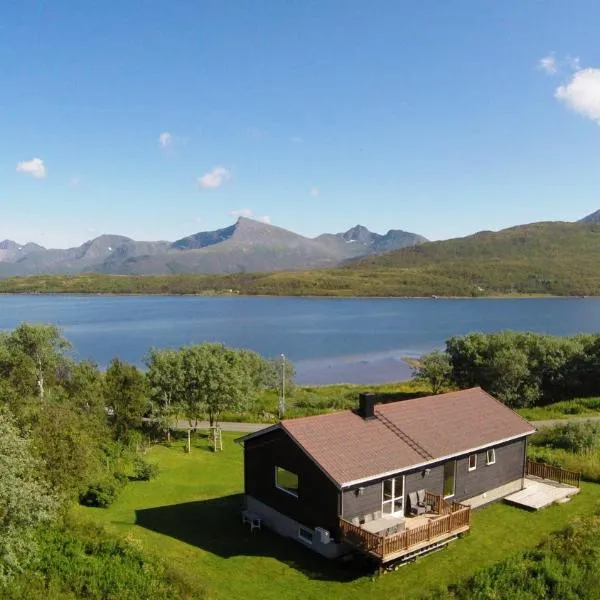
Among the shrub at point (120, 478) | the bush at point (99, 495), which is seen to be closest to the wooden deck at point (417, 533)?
the bush at point (99, 495)

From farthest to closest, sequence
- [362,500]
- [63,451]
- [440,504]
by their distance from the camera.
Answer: [63,451], [440,504], [362,500]

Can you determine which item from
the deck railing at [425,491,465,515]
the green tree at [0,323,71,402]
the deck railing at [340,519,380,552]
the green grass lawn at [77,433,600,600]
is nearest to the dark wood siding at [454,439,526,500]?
the green grass lawn at [77,433,600,600]

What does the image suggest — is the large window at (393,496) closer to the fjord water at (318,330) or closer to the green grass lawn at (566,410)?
the green grass lawn at (566,410)

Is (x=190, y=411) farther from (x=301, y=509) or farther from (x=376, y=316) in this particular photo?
(x=376, y=316)

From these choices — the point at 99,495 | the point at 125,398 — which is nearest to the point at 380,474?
the point at 99,495

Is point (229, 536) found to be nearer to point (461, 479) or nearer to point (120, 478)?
point (120, 478)

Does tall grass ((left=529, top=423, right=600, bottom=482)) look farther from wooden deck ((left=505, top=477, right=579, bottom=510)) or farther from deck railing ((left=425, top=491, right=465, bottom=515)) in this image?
deck railing ((left=425, top=491, right=465, bottom=515))

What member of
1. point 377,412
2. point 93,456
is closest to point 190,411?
point 93,456
